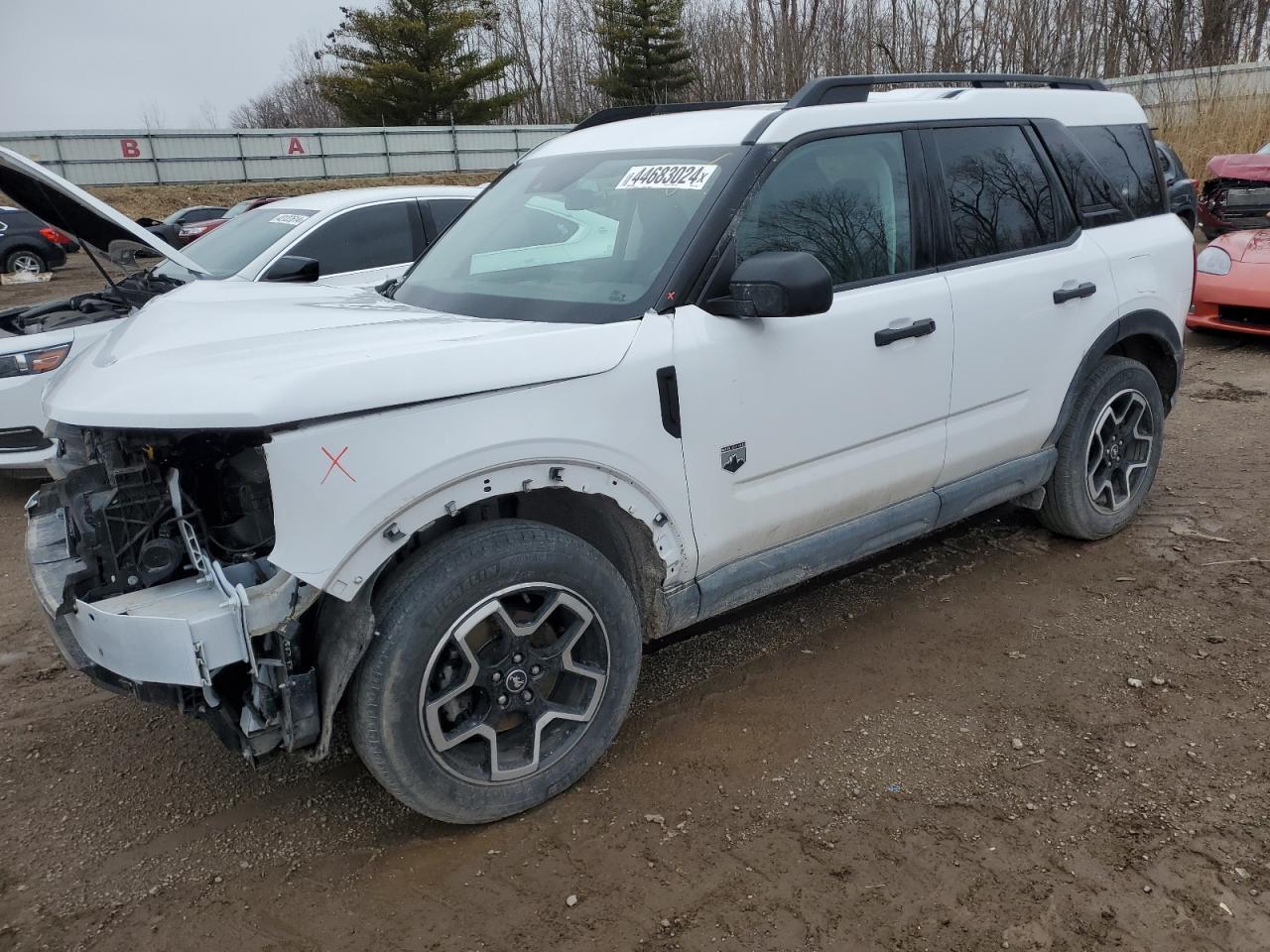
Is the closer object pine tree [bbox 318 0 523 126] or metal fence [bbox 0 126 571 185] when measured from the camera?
metal fence [bbox 0 126 571 185]

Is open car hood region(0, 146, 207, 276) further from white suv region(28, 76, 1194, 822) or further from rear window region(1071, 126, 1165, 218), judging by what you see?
rear window region(1071, 126, 1165, 218)

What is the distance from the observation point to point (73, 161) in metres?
29.5

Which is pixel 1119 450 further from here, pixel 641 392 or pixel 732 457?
pixel 641 392

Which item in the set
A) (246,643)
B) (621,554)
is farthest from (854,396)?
(246,643)

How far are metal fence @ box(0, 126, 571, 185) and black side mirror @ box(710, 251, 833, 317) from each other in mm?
31326

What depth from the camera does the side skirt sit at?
119 inches

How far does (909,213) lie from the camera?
341cm

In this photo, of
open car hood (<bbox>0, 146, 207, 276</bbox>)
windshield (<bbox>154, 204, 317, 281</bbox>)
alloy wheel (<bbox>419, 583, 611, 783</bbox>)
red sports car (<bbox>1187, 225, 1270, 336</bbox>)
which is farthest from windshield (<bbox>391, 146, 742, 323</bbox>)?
red sports car (<bbox>1187, 225, 1270, 336</bbox>)

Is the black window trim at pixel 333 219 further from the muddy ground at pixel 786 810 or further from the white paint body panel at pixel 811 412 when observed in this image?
the white paint body panel at pixel 811 412

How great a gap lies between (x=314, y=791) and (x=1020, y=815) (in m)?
2.15

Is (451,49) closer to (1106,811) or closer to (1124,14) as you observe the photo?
(1124,14)

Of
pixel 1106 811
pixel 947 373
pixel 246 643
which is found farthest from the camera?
pixel 947 373

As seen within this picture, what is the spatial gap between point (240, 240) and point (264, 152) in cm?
2825

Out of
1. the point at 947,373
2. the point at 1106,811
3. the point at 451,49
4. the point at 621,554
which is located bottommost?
the point at 1106,811
